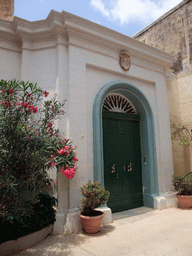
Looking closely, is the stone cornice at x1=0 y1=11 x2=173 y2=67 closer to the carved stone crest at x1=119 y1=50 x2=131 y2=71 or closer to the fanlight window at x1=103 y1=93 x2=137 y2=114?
the carved stone crest at x1=119 y1=50 x2=131 y2=71

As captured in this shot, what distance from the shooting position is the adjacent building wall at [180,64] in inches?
291

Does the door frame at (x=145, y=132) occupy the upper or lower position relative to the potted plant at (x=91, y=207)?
upper

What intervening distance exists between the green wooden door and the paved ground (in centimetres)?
70

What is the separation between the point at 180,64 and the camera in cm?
816

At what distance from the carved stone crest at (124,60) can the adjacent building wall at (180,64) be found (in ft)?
7.80

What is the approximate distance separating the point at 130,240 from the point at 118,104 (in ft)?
11.8

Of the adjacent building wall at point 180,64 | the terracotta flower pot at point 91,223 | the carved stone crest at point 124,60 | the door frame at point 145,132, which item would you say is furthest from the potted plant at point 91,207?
the adjacent building wall at point 180,64

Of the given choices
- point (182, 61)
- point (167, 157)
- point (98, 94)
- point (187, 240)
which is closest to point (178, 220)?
point (187, 240)

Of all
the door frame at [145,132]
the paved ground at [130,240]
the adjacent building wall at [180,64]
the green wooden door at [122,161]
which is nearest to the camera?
the paved ground at [130,240]

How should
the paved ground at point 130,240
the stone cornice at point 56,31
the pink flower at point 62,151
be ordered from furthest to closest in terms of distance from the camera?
the stone cornice at point 56,31
the pink flower at point 62,151
the paved ground at point 130,240

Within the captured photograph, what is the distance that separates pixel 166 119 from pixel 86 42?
136 inches

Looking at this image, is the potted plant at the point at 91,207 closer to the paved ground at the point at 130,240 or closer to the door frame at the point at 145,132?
the paved ground at the point at 130,240

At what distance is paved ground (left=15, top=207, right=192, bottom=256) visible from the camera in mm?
3111

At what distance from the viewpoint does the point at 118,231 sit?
395 centimetres
